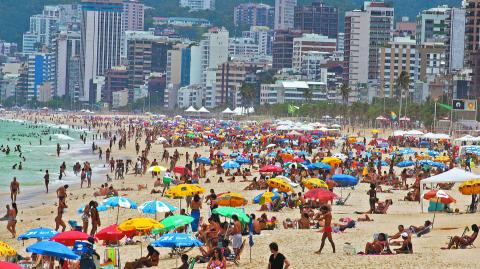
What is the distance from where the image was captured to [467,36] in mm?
127938

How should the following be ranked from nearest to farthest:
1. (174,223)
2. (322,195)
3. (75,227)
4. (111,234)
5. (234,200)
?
(174,223), (111,234), (75,227), (234,200), (322,195)

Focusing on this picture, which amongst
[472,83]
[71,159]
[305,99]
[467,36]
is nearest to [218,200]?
[71,159]

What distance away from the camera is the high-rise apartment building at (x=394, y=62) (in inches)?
6963

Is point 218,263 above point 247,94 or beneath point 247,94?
above

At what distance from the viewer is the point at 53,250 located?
61.3 feet

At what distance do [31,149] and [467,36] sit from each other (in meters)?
62.2

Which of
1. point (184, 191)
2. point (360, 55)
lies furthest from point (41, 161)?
point (360, 55)

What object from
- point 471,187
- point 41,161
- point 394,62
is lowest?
point 41,161

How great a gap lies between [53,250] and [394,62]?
539 ft

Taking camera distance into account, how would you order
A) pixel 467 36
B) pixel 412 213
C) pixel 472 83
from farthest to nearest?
1. pixel 467 36
2. pixel 472 83
3. pixel 412 213

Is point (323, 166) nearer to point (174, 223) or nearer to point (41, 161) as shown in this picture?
point (174, 223)

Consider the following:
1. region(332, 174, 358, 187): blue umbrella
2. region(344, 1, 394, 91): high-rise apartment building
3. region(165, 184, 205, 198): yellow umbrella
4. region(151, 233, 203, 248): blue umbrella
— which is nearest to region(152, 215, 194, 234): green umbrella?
region(151, 233, 203, 248): blue umbrella

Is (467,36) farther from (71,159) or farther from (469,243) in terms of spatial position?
(469,243)

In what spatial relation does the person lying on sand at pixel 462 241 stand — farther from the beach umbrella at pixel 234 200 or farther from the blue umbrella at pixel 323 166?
the blue umbrella at pixel 323 166
